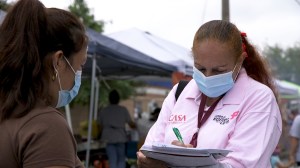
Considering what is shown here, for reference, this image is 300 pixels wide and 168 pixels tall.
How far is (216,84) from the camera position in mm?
2381

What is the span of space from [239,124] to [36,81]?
0.96 meters

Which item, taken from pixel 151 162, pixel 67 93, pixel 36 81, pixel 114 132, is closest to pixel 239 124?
pixel 151 162

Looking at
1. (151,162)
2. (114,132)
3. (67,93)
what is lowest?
(114,132)

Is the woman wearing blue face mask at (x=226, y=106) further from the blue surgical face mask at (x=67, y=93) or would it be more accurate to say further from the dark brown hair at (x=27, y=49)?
the dark brown hair at (x=27, y=49)

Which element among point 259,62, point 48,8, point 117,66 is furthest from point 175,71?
point 48,8

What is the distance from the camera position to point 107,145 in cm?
899

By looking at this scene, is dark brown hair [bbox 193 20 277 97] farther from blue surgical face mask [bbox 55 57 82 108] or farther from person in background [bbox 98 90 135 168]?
person in background [bbox 98 90 135 168]

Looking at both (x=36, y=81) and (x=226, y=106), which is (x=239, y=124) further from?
(x=36, y=81)

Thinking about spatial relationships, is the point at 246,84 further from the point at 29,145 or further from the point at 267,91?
the point at 29,145

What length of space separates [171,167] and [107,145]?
6.93 m

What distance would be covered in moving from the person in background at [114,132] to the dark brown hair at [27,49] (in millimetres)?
7263

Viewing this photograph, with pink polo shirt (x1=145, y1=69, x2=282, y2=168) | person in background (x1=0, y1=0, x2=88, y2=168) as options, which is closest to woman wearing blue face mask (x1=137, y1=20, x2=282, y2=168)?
pink polo shirt (x1=145, y1=69, x2=282, y2=168)

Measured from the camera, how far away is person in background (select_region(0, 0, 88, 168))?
1.50 metres

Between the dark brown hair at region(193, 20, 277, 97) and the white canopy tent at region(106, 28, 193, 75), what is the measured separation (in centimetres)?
566
